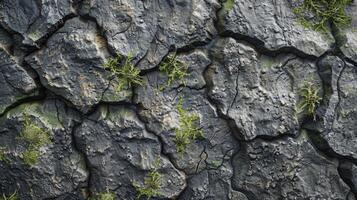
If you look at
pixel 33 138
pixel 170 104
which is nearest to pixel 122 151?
pixel 170 104

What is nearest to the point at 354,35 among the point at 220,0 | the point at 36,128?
the point at 220,0

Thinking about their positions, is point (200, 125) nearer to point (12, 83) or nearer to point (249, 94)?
point (249, 94)

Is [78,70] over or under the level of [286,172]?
over

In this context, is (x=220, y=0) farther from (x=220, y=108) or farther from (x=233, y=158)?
(x=233, y=158)

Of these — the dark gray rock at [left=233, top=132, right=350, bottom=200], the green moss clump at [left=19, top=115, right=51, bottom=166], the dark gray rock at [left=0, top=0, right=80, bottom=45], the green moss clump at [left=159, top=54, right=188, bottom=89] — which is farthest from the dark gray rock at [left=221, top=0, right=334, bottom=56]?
the green moss clump at [left=19, top=115, right=51, bottom=166]

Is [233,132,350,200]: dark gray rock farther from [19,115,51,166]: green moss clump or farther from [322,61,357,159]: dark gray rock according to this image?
[19,115,51,166]: green moss clump

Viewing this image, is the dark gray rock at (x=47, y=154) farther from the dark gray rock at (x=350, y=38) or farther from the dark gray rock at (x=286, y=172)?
the dark gray rock at (x=350, y=38)

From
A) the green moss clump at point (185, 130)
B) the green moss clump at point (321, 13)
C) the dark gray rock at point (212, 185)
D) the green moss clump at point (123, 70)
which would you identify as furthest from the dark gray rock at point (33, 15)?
the green moss clump at point (321, 13)
